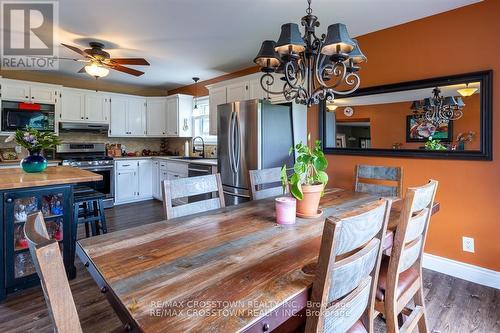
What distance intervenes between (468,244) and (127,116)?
18.7 feet

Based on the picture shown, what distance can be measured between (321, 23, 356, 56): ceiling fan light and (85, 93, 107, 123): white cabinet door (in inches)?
190

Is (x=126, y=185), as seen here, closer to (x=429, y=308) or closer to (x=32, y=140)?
(x=32, y=140)

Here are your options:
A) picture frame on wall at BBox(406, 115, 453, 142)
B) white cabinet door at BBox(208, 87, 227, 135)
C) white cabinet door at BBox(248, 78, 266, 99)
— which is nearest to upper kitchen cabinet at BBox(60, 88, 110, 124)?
white cabinet door at BBox(208, 87, 227, 135)

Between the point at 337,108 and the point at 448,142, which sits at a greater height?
the point at 337,108

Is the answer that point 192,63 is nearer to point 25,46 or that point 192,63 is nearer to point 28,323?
point 25,46

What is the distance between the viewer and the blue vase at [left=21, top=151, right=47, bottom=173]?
2455mm

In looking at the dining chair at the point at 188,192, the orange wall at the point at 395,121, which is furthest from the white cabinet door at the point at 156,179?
the dining chair at the point at 188,192

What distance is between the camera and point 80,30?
2938 millimetres

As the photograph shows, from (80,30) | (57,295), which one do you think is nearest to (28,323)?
(57,295)

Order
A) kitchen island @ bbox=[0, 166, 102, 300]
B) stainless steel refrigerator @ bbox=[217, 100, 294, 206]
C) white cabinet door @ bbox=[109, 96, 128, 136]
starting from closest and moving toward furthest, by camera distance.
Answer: kitchen island @ bbox=[0, 166, 102, 300], stainless steel refrigerator @ bbox=[217, 100, 294, 206], white cabinet door @ bbox=[109, 96, 128, 136]

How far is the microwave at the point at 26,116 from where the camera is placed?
4152 mm

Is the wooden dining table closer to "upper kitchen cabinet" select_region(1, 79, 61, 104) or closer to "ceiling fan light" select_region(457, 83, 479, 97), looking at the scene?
"ceiling fan light" select_region(457, 83, 479, 97)

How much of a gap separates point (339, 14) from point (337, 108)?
107cm

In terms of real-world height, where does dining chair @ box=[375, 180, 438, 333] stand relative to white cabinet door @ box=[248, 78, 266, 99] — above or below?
below
